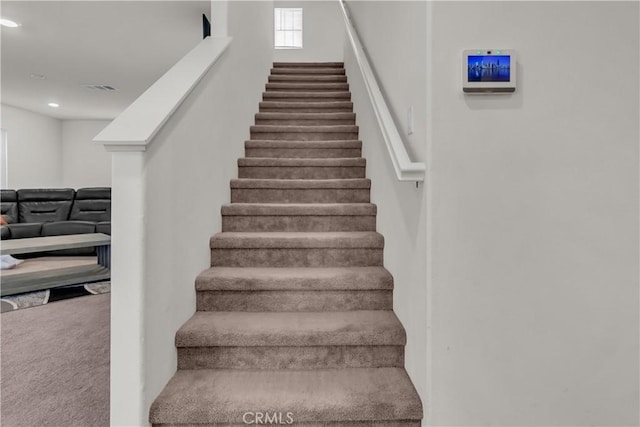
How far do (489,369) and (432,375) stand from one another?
0.21 m

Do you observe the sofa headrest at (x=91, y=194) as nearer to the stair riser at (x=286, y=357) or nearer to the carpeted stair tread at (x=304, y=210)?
the carpeted stair tread at (x=304, y=210)

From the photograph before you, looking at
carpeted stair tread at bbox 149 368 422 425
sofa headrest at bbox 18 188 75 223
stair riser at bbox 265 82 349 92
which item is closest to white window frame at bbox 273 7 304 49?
stair riser at bbox 265 82 349 92

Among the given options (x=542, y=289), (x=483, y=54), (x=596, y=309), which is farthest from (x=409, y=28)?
(x=596, y=309)

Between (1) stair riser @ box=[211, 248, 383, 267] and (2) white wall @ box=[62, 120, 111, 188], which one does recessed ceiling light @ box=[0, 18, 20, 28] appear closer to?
(1) stair riser @ box=[211, 248, 383, 267]

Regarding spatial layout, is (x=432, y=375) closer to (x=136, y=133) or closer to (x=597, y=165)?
(x=597, y=165)

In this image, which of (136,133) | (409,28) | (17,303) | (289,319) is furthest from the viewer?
(17,303)

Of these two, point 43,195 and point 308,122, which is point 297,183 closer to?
point 308,122

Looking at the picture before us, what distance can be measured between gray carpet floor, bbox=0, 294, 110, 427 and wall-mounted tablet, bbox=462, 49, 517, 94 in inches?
80.1

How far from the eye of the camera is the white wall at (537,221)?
1.20 metres

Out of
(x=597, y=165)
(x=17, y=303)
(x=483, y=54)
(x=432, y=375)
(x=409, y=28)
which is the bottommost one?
(x=17, y=303)

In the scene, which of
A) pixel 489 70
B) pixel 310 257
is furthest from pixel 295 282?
pixel 489 70

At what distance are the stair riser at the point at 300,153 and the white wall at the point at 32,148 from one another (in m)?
6.70

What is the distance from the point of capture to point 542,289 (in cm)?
121

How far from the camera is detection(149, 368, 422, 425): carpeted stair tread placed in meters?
1.23
